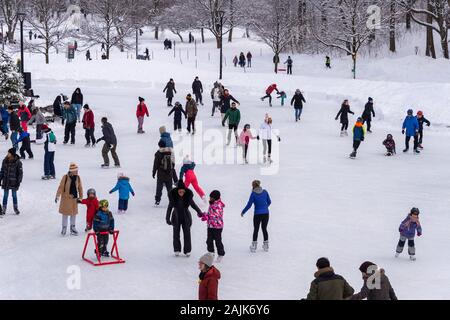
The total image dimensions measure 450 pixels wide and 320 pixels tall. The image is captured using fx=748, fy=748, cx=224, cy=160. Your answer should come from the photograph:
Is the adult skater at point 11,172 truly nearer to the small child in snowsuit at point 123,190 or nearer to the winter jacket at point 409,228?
the small child in snowsuit at point 123,190

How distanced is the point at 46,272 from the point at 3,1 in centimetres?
6383

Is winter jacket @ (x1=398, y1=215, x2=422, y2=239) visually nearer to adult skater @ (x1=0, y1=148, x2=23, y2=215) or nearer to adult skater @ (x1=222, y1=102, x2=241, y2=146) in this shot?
adult skater @ (x1=0, y1=148, x2=23, y2=215)

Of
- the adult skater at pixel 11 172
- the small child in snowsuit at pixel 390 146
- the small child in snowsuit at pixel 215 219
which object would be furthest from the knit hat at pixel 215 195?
the small child in snowsuit at pixel 390 146

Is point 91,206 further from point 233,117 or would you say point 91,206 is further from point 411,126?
point 411,126

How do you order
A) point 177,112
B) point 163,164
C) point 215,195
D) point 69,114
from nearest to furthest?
point 215,195
point 163,164
point 69,114
point 177,112

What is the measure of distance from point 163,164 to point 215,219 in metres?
4.16

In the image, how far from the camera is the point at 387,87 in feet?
117

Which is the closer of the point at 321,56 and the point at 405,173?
the point at 405,173

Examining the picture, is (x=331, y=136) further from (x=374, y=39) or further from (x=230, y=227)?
(x=374, y=39)

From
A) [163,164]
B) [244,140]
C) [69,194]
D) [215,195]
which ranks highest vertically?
[244,140]

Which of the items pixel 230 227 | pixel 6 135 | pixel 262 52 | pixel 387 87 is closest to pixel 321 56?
pixel 262 52

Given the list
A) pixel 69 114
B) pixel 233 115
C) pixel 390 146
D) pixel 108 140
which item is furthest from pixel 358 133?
pixel 69 114

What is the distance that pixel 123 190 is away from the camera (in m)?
15.4

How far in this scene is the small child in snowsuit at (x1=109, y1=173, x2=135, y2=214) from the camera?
15320 mm
